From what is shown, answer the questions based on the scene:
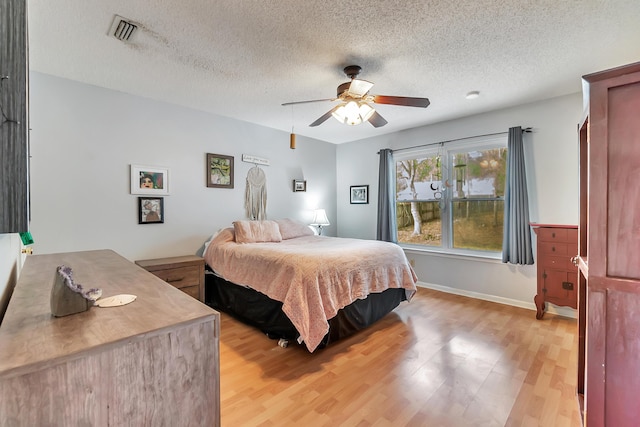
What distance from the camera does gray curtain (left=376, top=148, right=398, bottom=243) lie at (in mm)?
4395

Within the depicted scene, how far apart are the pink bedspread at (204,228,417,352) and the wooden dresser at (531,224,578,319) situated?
132cm

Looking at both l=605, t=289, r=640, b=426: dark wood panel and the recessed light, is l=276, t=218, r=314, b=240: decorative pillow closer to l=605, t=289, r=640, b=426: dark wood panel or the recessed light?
the recessed light

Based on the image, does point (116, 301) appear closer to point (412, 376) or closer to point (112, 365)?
point (112, 365)

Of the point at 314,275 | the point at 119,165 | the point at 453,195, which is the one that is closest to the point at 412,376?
the point at 314,275

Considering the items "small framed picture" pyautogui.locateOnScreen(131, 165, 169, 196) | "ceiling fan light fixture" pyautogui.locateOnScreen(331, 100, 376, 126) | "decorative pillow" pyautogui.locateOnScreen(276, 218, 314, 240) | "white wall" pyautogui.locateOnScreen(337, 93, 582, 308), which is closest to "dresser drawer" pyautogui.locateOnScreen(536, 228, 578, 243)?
"white wall" pyautogui.locateOnScreen(337, 93, 582, 308)

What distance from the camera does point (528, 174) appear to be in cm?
329

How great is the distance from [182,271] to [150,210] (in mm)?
790

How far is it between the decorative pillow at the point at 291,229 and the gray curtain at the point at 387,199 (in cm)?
118

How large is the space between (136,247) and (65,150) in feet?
3.69

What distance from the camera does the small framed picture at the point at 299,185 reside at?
15.1ft

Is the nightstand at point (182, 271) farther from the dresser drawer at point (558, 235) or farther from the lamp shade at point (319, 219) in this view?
the dresser drawer at point (558, 235)

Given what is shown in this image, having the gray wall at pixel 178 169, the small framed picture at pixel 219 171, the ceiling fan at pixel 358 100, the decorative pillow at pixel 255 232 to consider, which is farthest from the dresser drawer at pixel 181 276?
the ceiling fan at pixel 358 100

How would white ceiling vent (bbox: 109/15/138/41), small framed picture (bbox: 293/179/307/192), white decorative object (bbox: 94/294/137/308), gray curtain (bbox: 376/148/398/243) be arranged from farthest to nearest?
small framed picture (bbox: 293/179/307/192), gray curtain (bbox: 376/148/398/243), white ceiling vent (bbox: 109/15/138/41), white decorative object (bbox: 94/294/137/308)

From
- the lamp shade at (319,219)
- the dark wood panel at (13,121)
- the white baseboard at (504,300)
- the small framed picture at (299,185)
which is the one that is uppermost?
the small framed picture at (299,185)
